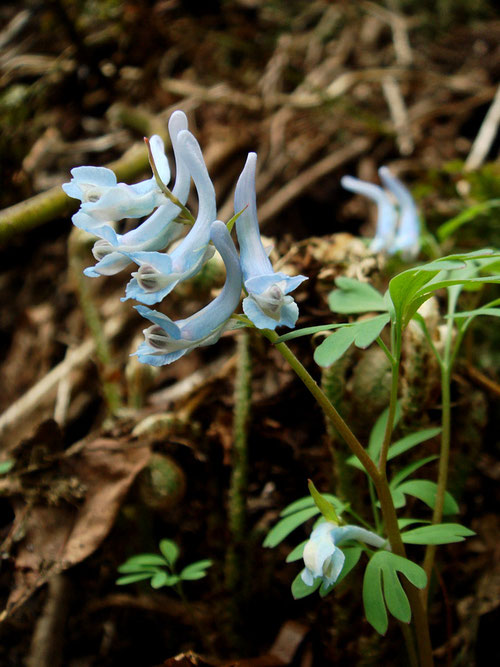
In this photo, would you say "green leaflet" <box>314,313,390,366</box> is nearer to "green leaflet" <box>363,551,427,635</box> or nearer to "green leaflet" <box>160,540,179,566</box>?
"green leaflet" <box>363,551,427,635</box>

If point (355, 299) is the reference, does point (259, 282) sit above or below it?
above

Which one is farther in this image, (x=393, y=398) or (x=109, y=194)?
(x=393, y=398)

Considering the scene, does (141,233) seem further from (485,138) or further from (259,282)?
(485,138)

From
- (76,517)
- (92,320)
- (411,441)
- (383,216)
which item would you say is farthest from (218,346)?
(411,441)

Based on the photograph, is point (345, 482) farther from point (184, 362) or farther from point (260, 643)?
point (184, 362)

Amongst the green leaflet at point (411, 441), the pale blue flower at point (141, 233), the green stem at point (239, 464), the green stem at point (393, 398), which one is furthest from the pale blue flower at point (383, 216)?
the pale blue flower at point (141, 233)

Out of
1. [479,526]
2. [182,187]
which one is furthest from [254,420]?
[182,187]

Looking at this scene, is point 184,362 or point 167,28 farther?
point 167,28
